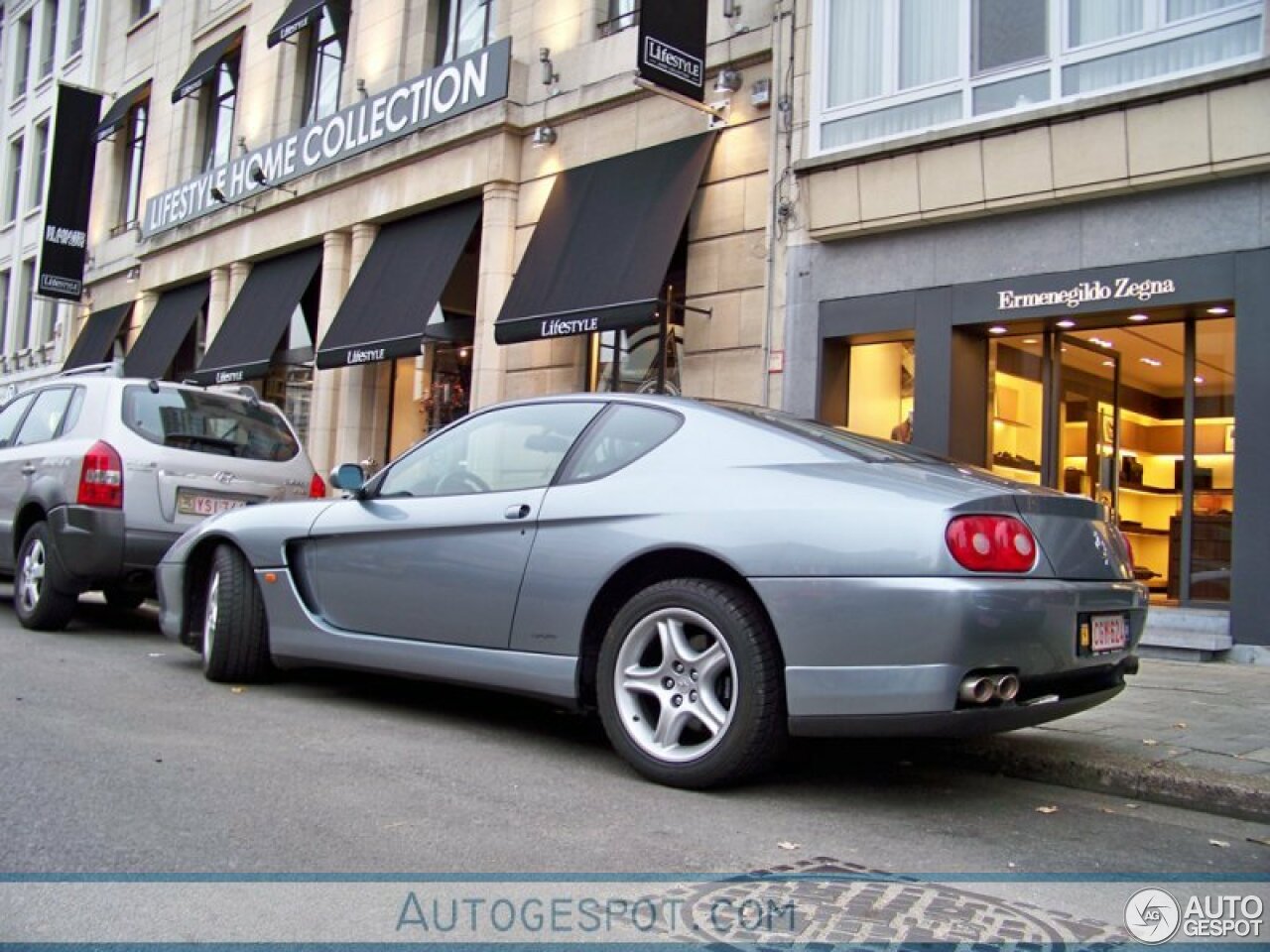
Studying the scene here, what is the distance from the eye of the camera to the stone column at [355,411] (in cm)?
1644

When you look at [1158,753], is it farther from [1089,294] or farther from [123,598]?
[123,598]

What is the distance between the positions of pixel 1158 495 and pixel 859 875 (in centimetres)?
729

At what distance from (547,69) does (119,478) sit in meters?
8.54

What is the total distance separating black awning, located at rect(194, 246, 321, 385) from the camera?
1736 centimetres

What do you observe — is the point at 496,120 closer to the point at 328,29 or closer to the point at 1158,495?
the point at 328,29

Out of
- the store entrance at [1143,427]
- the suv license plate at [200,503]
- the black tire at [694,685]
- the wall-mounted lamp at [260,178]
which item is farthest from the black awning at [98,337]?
the black tire at [694,685]

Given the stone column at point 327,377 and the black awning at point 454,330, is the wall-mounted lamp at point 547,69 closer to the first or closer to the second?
the black awning at point 454,330

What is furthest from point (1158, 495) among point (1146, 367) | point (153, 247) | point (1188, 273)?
point (153, 247)

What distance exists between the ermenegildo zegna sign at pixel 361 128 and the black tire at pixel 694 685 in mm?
11282

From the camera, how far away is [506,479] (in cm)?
486

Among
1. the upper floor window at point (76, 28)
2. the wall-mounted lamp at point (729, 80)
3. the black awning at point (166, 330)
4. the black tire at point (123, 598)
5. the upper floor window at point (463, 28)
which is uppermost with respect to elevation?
the upper floor window at point (76, 28)

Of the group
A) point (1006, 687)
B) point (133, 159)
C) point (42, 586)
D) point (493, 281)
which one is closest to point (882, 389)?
point (493, 281)

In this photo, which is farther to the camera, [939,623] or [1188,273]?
[1188,273]

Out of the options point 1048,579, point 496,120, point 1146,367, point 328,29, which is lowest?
point 1048,579
